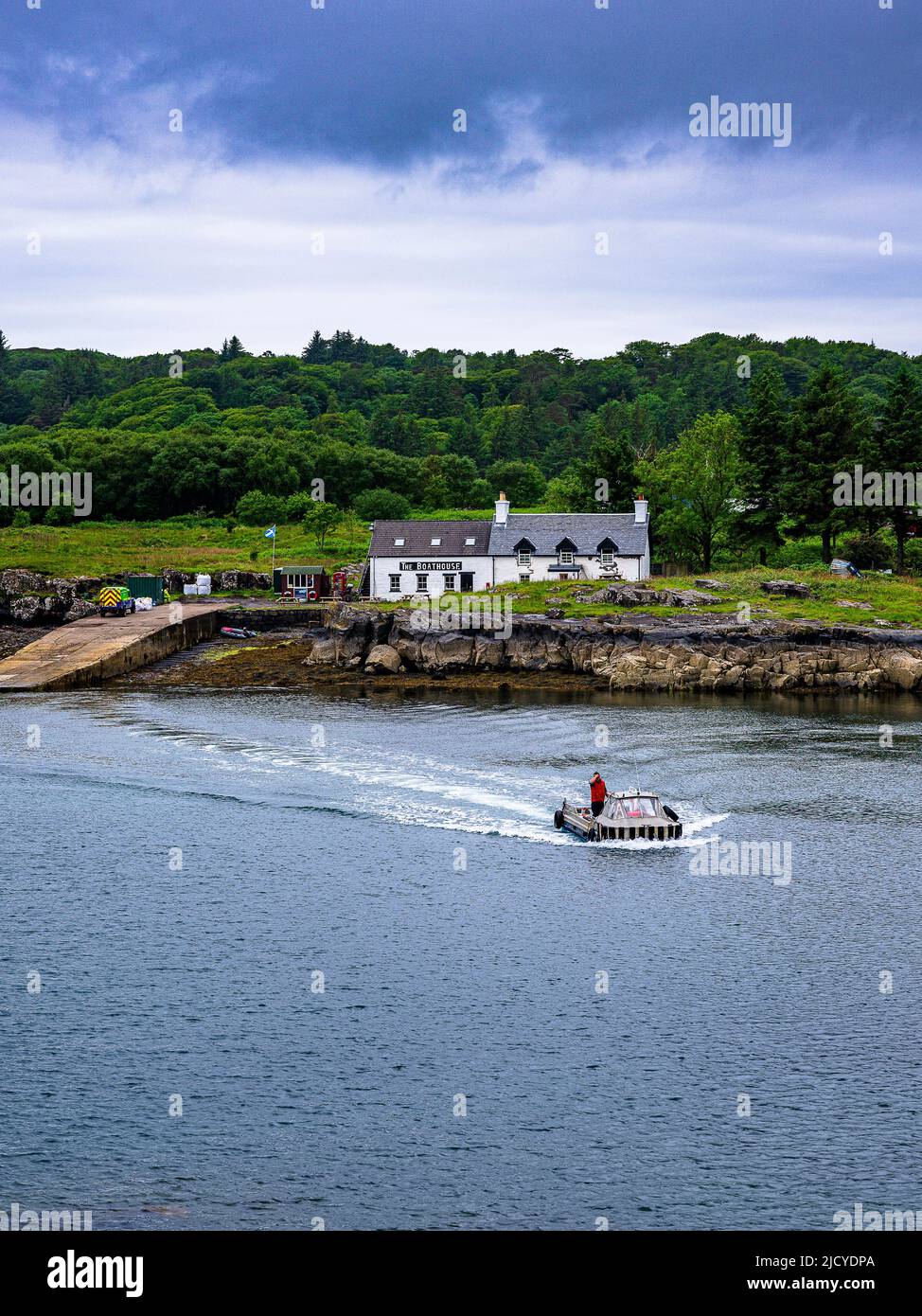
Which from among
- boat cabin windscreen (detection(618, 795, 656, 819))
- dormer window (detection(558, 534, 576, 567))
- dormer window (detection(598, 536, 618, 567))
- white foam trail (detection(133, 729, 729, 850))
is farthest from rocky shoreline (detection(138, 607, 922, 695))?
boat cabin windscreen (detection(618, 795, 656, 819))

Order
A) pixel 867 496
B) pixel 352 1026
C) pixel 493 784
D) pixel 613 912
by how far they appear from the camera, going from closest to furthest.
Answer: pixel 352 1026 < pixel 613 912 < pixel 493 784 < pixel 867 496

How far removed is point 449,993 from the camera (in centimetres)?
3941

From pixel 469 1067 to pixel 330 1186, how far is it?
5.96 metres

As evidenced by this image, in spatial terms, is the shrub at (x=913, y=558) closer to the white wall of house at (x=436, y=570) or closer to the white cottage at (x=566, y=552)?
the white cottage at (x=566, y=552)

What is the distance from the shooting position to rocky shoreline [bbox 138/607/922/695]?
97.8m

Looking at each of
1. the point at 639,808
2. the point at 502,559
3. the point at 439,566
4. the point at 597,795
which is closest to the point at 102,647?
the point at 439,566

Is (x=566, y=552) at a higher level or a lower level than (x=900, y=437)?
lower

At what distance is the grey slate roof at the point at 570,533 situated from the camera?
404 feet

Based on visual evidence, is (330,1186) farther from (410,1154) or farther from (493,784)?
(493,784)

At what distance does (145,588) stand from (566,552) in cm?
4014

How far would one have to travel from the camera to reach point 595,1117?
1262 inches

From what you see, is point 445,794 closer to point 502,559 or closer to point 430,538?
point 502,559

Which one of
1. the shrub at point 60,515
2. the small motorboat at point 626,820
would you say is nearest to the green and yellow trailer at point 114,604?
the shrub at point 60,515
